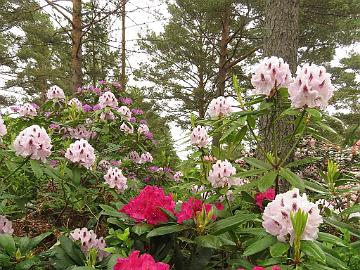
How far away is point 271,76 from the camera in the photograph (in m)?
1.64

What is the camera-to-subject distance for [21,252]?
1686 millimetres

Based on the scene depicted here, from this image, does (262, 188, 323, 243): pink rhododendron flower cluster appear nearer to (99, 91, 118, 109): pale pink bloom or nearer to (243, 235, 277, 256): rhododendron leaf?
(243, 235, 277, 256): rhododendron leaf

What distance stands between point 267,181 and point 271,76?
459 millimetres

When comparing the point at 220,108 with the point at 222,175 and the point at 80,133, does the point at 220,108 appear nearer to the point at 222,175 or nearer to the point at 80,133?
the point at 222,175

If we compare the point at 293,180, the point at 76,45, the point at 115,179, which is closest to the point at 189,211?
the point at 293,180

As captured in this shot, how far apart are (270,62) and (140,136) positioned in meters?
2.64

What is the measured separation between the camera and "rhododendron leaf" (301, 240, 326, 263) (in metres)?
1.09

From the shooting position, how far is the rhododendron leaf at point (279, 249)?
1145mm

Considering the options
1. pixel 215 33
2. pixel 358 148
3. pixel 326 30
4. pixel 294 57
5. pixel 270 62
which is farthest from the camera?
pixel 215 33

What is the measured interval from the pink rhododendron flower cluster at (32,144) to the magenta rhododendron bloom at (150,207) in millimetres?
645

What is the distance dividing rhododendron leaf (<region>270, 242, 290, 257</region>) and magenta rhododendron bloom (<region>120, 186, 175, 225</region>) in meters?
0.53

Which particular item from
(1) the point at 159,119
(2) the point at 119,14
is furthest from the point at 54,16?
(1) the point at 159,119

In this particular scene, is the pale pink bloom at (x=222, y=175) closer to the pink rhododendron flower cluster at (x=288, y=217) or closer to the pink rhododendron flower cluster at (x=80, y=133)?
the pink rhododendron flower cluster at (x=288, y=217)

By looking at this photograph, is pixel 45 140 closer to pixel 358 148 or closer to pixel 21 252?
→ pixel 21 252
